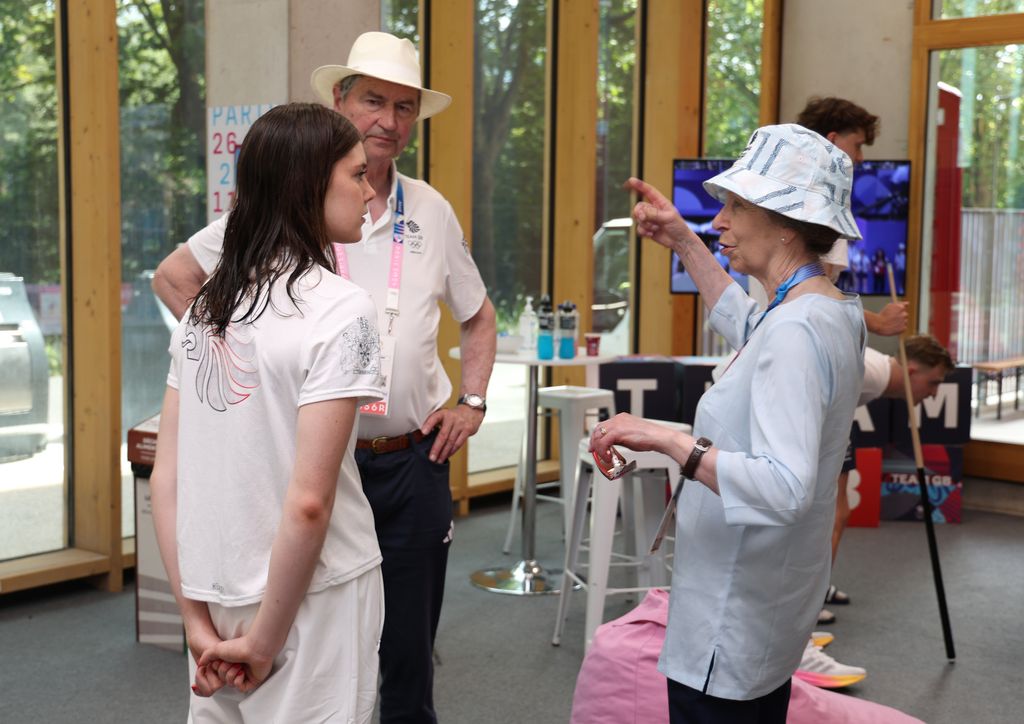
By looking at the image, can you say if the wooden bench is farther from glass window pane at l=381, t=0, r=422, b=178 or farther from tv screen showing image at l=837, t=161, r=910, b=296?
glass window pane at l=381, t=0, r=422, b=178

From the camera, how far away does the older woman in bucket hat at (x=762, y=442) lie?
1672 mm

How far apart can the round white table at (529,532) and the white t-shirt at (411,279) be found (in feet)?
7.28

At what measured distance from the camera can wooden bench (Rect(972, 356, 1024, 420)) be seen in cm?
696

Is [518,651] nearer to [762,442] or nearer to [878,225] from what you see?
[762,442]

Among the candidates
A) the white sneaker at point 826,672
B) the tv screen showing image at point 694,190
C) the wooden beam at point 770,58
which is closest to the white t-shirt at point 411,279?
the white sneaker at point 826,672

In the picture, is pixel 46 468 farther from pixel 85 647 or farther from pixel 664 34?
pixel 664 34

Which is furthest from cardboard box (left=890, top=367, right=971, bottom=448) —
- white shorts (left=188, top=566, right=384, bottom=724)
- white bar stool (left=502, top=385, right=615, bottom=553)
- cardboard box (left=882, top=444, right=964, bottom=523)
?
white shorts (left=188, top=566, right=384, bottom=724)

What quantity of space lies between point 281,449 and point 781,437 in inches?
27.7

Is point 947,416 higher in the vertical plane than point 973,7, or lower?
lower

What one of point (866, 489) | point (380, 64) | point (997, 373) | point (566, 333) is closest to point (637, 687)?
A: point (380, 64)

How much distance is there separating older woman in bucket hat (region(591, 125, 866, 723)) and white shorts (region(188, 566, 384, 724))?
1.51ft

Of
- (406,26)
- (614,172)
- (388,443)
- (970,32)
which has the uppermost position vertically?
(970,32)

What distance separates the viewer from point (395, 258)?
246 cm

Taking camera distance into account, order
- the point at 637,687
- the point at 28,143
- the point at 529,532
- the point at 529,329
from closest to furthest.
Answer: the point at 637,687 → the point at 28,143 → the point at 529,532 → the point at 529,329
